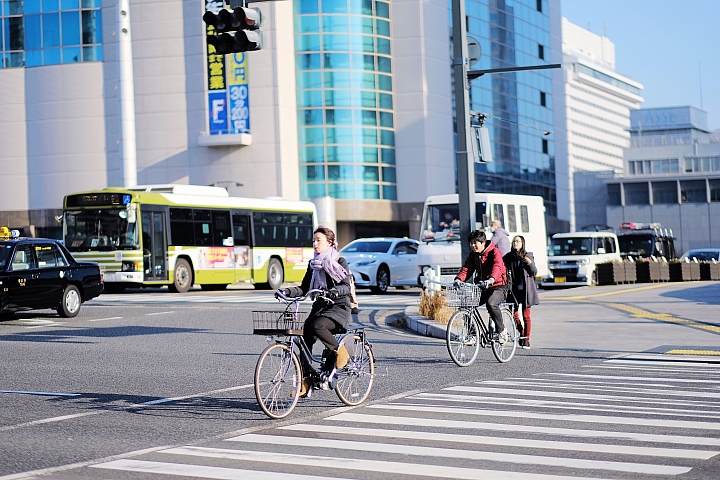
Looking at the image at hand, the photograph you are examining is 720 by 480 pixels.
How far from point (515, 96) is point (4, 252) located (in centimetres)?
6357

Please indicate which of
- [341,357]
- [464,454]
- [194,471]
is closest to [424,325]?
[341,357]

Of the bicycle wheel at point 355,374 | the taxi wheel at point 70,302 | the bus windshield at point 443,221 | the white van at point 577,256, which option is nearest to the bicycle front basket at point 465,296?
the bicycle wheel at point 355,374

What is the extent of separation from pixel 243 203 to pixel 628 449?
28.7 m

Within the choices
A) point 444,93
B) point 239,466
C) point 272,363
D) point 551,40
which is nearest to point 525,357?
point 272,363

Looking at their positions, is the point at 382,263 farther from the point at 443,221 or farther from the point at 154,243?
the point at 154,243

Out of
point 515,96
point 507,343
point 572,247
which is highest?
point 515,96

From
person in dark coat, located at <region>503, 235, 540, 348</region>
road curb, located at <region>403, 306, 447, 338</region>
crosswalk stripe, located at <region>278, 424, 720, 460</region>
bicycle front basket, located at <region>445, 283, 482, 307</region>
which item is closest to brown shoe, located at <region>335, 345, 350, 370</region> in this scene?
crosswalk stripe, located at <region>278, 424, 720, 460</region>

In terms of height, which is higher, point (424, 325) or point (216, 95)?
point (216, 95)

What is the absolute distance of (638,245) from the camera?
148ft

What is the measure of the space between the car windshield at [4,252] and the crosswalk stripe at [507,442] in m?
13.2

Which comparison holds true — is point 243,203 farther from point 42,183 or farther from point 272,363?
point 42,183

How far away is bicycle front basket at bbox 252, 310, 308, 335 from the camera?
9.15m

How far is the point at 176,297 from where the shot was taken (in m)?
29.5

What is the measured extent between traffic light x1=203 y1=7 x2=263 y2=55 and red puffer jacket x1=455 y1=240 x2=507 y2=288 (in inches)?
166
